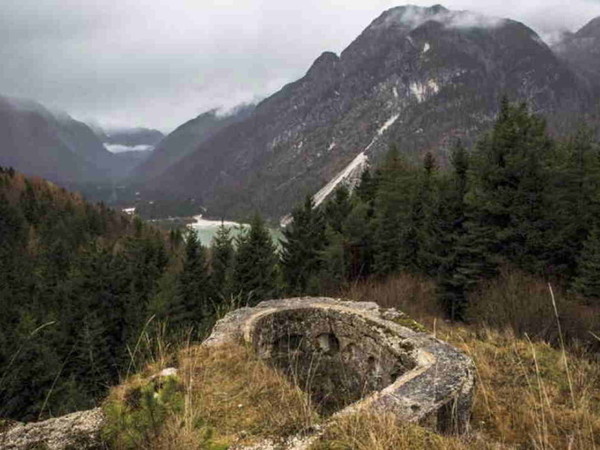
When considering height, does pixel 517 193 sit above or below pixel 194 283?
above

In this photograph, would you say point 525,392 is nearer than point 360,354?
Yes

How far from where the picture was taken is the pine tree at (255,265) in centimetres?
3444

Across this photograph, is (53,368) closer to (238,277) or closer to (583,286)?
(238,277)

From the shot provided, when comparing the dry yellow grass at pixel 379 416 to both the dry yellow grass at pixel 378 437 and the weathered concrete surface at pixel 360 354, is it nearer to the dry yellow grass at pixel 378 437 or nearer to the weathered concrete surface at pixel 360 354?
the dry yellow grass at pixel 378 437

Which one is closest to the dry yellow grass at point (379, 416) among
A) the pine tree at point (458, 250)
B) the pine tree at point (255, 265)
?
the pine tree at point (458, 250)

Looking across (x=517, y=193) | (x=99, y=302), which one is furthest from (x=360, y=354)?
(x=99, y=302)

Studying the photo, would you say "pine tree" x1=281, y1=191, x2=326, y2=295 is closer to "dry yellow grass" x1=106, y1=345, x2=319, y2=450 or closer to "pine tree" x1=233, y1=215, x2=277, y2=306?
"pine tree" x1=233, y1=215, x2=277, y2=306

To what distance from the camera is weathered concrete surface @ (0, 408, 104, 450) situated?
4.57 meters

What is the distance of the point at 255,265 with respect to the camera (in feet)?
116

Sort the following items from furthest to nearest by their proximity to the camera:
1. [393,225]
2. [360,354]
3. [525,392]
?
[393,225], [360,354], [525,392]

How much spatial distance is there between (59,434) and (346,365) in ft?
26.3

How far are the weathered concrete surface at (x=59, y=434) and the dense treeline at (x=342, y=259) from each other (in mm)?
1873

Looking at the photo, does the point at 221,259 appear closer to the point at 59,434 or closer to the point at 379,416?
the point at 59,434

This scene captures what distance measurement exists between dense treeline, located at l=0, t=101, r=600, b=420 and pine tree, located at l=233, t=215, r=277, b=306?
112mm
